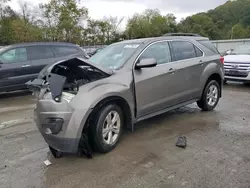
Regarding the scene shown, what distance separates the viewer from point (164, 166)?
Result: 314 cm

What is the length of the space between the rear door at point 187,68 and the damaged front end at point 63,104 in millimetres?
1834

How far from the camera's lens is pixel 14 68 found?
7.38m

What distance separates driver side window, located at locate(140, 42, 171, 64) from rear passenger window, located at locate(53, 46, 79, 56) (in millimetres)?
4867

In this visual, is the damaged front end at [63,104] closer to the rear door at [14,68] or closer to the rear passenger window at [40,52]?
the rear door at [14,68]

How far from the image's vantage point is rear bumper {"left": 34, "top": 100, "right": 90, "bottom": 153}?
3.03 metres

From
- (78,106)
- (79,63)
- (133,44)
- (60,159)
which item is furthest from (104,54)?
(60,159)

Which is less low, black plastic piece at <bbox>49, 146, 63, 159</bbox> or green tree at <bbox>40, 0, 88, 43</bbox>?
green tree at <bbox>40, 0, 88, 43</bbox>

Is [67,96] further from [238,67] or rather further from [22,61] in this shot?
[238,67]

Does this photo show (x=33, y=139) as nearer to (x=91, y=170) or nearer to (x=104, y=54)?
(x=91, y=170)

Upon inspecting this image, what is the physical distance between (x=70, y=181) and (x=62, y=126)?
0.67m

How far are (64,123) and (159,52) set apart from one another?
227 cm

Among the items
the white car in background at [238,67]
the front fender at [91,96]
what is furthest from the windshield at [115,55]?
the white car in background at [238,67]

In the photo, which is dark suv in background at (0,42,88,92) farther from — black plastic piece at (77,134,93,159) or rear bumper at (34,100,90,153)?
black plastic piece at (77,134,93,159)

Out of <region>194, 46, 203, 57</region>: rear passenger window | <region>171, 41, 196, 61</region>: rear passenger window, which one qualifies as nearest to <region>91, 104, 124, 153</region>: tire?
<region>171, 41, 196, 61</region>: rear passenger window
